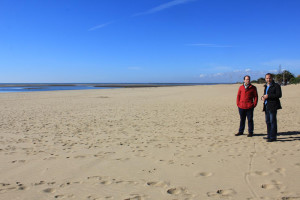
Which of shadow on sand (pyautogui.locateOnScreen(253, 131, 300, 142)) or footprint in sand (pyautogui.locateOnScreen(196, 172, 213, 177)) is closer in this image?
footprint in sand (pyautogui.locateOnScreen(196, 172, 213, 177))

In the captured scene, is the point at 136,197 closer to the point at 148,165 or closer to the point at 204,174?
the point at 148,165

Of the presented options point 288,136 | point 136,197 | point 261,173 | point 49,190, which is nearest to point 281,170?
point 261,173

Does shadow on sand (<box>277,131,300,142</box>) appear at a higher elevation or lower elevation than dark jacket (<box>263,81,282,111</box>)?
lower

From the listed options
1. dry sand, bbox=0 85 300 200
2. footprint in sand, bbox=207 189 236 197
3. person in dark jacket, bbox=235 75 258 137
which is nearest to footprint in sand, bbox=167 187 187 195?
dry sand, bbox=0 85 300 200

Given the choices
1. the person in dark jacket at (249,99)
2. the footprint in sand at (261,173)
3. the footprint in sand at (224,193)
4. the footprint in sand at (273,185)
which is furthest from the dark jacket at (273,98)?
the footprint in sand at (224,193)

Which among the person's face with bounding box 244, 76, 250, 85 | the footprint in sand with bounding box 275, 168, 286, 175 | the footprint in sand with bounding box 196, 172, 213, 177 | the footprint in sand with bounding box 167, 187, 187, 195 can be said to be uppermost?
the person's face with bounding box 244, 76, 250, 85

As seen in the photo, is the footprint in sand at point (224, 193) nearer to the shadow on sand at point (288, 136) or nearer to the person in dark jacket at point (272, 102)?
the person in dark jacket at point (272, 102)

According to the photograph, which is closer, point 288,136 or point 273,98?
point 273,98

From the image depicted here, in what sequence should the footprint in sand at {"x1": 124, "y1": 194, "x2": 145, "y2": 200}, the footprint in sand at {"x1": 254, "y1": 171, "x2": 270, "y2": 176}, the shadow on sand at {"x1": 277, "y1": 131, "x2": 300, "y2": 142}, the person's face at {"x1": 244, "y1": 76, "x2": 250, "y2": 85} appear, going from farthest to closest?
1. the person's face at {"x1": 244, "y1": 76, "x2": 250, "y2": 85}
2. the shadow on sand at {"x1": 277, "y1": 131, "x2": 300, "y2": 142}
3. the footprint in sand at {"x1": 254, "y1": 171, "x2": 270, "y2": 176}
4. the footprint in sand at {"x1": 124, "y1": 194, "x2": 145, "y2": 200}

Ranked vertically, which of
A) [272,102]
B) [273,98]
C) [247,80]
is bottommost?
[272,102]

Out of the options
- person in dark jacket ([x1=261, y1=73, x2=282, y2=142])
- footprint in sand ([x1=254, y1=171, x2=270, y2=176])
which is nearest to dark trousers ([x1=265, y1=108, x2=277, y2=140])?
person in dark jacket ([x1=261, y1=73, x2=282, y2=142])

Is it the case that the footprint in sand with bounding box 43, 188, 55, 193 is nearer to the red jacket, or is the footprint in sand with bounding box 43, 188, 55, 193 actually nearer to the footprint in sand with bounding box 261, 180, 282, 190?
the footprint in sand with bounding box 261, 180, 282, 190

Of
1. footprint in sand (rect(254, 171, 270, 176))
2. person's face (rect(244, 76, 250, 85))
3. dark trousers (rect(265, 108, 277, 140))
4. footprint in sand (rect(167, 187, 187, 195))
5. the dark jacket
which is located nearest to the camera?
footprint in sand (rect(167, 187, 187, 195))

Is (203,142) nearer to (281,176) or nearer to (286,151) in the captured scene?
(286,151)
